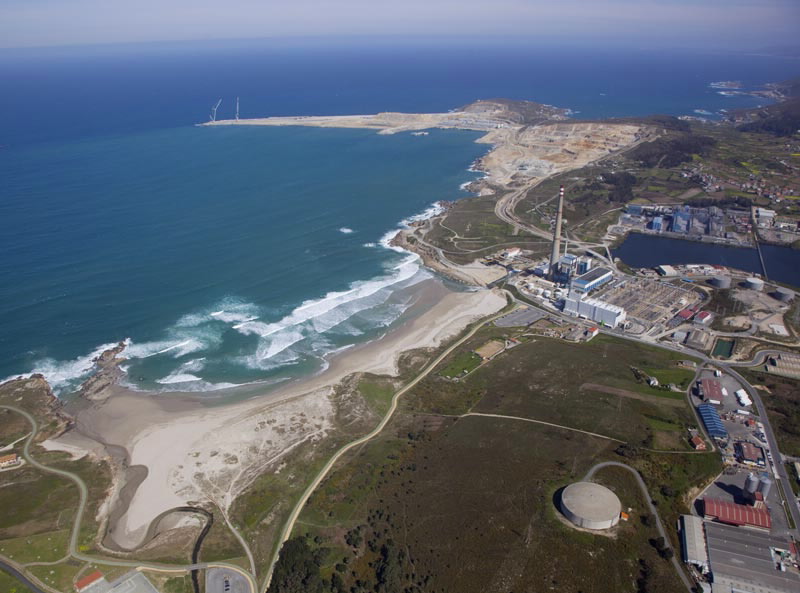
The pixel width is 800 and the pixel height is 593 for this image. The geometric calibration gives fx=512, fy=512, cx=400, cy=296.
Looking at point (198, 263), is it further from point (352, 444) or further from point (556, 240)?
point (556, 240)

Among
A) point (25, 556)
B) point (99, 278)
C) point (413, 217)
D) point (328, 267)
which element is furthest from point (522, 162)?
point (25, 556)

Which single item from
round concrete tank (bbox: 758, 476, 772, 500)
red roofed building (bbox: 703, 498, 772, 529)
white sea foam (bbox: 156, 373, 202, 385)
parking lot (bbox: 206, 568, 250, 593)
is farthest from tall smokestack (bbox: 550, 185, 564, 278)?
parking lot (bbox: 206, 568, 250, 593)

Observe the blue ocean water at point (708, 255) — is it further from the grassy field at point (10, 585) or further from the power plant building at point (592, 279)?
the grassy field at point (10, 585)

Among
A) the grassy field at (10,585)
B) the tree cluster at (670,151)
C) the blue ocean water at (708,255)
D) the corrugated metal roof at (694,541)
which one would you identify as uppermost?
the tree cluster at (670,151)

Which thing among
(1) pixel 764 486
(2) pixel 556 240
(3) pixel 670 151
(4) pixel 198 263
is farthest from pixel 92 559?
(3) pixel 670 151

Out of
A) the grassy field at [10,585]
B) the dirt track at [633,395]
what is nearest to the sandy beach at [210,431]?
the grassy field at [10,585]

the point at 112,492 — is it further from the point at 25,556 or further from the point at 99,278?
the point at 99,278

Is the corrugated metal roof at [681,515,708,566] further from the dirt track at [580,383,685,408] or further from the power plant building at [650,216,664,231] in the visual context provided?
the power plant building at [650,216,664,231]

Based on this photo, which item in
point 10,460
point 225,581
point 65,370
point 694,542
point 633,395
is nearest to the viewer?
point 225,581
